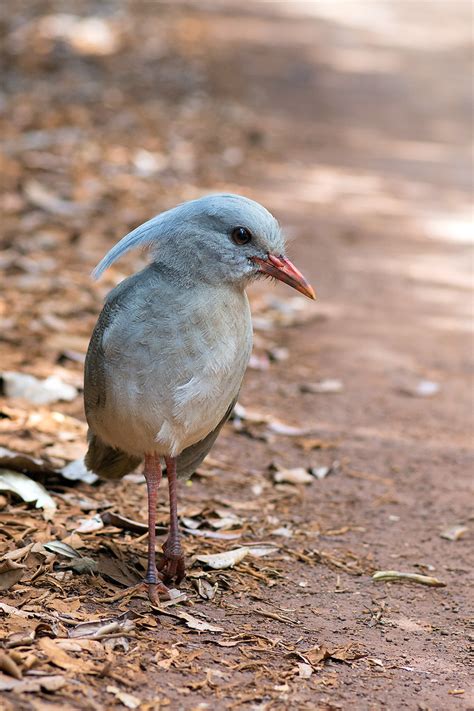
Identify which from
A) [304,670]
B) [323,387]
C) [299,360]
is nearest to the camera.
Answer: [304,670]

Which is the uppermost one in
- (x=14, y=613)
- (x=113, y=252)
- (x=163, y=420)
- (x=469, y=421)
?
(x=113, y=252)

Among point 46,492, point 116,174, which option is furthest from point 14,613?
point 116,174

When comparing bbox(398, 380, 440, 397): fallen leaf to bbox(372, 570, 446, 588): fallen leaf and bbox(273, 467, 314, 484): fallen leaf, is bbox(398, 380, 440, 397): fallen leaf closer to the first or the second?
bbox(273, 467, 314, 484): fallen leaf

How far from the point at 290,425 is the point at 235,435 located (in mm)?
318

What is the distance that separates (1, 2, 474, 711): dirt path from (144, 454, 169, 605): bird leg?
92mm

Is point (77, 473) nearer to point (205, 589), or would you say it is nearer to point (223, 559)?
point (223, 559)

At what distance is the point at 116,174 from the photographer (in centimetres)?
966

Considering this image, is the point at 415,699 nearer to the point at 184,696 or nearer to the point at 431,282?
the point at 184,696

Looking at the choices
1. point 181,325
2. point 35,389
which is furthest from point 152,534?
point 35,389

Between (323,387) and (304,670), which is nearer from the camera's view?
(304,670)

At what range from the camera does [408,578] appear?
4.07 m

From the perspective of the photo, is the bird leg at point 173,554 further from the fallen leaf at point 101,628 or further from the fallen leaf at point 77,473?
the fallen leaf at point 77,473

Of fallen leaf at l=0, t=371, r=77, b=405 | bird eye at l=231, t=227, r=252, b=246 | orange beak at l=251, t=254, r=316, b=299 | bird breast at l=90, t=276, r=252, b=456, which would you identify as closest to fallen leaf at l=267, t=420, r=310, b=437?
fallen leaf at l=0, t=371, r=77, b=405

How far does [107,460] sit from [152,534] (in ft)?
1.57
